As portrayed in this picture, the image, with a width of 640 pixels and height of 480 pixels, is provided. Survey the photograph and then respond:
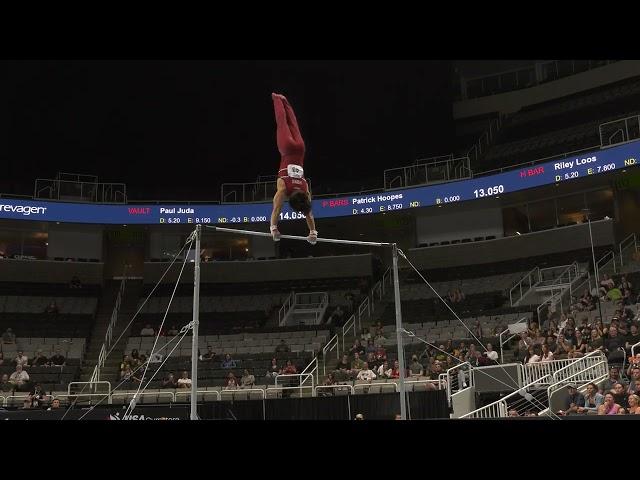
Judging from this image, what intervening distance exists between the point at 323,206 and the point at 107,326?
9139 mm

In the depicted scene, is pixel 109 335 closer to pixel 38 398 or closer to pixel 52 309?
pixel 52 309

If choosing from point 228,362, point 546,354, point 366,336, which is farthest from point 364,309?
point 546,354

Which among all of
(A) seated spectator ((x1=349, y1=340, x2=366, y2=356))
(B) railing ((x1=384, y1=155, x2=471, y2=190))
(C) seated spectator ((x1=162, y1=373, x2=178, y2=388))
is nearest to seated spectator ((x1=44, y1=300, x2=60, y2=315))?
(C) seated spectator ((x1=162, y1=373, x2=178, y2=388))

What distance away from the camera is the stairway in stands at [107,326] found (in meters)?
22.5

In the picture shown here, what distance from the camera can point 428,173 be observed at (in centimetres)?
2538

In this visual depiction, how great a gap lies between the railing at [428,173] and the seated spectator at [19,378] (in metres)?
13.6

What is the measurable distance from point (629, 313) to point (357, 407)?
6937 millimetres

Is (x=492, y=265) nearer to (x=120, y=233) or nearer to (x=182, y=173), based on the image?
(x=182, y=173)

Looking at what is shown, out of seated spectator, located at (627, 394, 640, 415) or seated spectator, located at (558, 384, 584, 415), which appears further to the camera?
seated spectator, located at (558, 384, 584, 415)

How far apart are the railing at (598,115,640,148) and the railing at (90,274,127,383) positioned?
17028mm

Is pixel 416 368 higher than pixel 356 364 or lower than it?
lower

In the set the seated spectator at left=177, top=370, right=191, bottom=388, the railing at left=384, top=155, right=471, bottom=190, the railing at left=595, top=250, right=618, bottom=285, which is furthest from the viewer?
the railing at left=384, top=155, right=471, bottom=190

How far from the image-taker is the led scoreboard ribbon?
22641 millimetres

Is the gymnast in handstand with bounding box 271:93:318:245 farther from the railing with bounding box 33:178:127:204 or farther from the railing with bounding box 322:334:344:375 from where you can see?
the railing with bounding box 33:178:127:204
